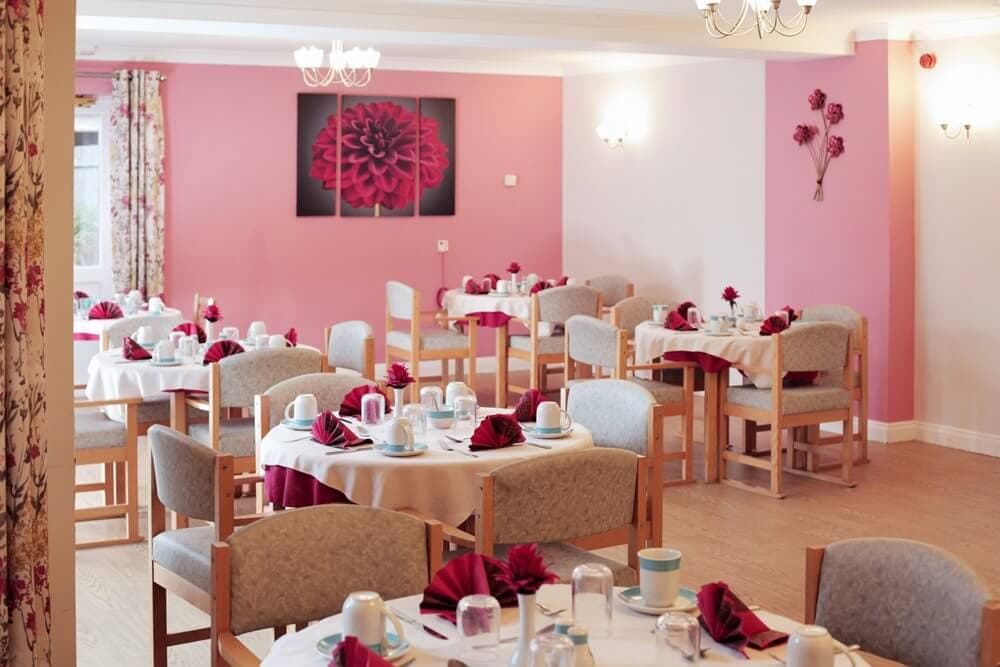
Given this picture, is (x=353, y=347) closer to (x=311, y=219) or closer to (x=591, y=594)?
(x=311, y=219)

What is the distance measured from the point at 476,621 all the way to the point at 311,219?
857cm

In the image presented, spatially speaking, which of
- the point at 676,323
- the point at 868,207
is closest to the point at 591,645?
the point at 676,323

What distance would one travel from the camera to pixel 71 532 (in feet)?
11.9

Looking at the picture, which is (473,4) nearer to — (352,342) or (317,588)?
(352,342)

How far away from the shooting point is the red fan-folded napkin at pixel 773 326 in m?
7.18

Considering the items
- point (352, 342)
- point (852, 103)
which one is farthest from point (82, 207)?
point (852, 103)

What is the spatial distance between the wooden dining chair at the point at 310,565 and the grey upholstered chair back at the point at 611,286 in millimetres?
7546

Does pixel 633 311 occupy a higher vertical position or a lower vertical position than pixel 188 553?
higher

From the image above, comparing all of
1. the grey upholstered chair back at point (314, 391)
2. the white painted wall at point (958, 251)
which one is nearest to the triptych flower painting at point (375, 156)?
the white painted wall at point (958, 251)

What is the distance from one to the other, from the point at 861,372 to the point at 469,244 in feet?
14.8

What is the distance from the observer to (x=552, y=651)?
226 cm

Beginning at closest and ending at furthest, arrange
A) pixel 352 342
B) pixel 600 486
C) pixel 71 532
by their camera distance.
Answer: pixel 71 532 < pixel 600 486 < pixel 352 342

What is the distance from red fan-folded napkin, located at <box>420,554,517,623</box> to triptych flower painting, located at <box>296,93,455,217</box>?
8260mm

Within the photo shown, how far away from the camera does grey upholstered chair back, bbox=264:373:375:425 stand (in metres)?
5.43
